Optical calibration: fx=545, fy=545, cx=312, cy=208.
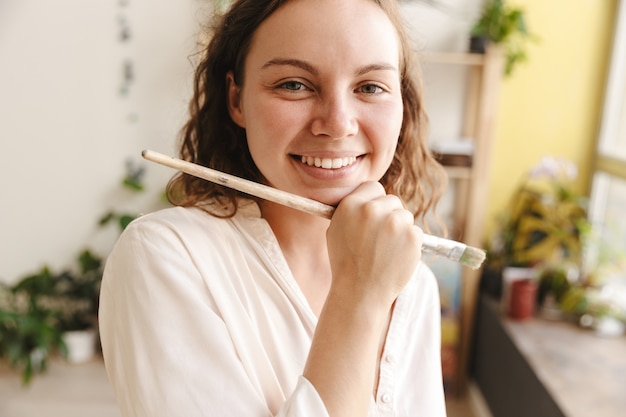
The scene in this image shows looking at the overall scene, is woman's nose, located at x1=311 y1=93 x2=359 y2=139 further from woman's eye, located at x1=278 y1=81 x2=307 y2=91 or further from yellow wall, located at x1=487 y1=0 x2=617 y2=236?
yellow wall, located at x1=487 y1=0 x2=617 y2=236

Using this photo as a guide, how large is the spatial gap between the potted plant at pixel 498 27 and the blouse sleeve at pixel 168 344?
7.44ft

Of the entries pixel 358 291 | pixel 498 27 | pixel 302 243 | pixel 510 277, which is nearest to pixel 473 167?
pixel 510 277

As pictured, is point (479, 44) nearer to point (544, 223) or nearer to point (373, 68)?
point (544, 223)

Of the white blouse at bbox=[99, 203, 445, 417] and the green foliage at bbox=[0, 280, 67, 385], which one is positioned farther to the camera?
the green foliage at bbox=[0, 280, 67, 385]

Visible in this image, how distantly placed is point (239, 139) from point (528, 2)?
2.31m

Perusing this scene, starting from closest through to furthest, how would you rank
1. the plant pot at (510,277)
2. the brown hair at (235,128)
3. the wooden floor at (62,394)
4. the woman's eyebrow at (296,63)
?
the woman's eyebrow at (296,63), the brown hair at (235,128), the wooden floor at (62,394), the plant pot at (510,277)

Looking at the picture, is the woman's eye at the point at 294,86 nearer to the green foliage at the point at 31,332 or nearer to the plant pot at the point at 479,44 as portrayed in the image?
the plant pot at the point at 479,44

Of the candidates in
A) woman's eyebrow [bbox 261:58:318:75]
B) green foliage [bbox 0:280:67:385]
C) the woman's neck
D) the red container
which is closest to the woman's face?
woman's eyebrow [bbox 261:58:318:75]

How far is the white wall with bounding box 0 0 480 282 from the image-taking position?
113 inches

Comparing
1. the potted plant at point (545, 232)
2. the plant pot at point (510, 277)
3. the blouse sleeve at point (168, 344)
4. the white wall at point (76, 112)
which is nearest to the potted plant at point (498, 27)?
the potted plant at point (545, 232)

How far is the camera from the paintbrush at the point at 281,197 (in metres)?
0.68

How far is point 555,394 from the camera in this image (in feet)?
6.15

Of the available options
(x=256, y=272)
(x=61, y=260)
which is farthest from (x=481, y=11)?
(x=61, y=260)

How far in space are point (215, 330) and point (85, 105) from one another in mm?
2582
